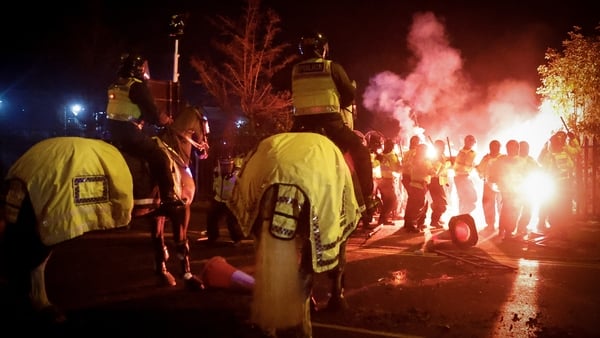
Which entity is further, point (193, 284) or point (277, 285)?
point (193, 284)

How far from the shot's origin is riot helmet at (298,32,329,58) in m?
5.50

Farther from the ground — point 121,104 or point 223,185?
point 121,104

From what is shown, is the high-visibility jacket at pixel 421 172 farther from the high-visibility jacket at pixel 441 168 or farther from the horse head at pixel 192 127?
the horse head at pixel 192 127

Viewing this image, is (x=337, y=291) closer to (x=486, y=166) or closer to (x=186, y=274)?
(x=186, y=274)

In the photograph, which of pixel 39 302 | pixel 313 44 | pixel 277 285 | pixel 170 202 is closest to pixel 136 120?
pixel 170 202

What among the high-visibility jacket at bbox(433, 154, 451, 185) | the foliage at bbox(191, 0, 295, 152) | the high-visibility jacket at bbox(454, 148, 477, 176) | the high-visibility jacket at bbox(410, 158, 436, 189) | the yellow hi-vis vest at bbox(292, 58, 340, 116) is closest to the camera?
the yellow hi-vis vest at bbox(292, 58, 340, 116)

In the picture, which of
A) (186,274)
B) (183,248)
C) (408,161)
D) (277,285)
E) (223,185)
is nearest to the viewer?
(277,285)

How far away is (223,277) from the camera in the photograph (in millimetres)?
6461

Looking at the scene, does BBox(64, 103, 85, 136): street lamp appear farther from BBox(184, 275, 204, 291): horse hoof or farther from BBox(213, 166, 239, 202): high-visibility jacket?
BBox(184, 275, 204, 291): horse hoof

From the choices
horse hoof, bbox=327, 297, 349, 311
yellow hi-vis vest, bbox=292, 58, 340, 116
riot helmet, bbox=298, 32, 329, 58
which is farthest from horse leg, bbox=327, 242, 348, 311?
riot helmet, bbox=298, 32, 329, 58

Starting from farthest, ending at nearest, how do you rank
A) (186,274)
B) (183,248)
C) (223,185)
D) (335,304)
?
(223,185)
(183,248)
(186,274)
(335,304)

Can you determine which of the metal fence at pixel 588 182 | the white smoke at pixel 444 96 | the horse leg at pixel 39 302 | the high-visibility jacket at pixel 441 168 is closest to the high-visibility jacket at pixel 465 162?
the high-visibility jacket at pixel 441 168

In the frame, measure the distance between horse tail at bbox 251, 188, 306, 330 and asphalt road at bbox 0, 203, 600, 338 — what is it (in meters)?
1.04

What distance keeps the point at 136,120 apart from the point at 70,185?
1603 millimetres
